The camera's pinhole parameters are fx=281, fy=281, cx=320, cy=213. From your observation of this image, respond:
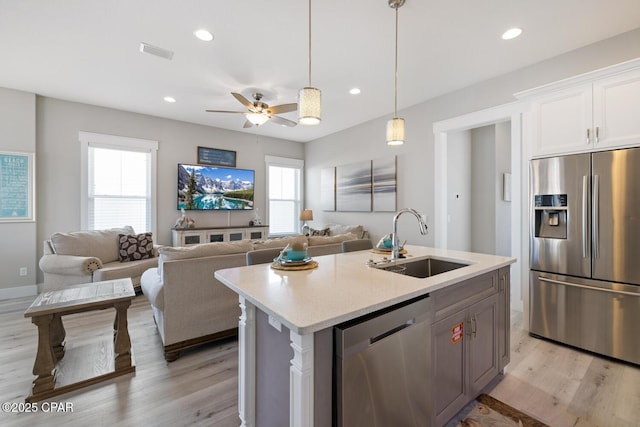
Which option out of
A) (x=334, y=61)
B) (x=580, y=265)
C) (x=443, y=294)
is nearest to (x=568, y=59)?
(x=580, y=265)

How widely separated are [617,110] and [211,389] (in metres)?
3.88

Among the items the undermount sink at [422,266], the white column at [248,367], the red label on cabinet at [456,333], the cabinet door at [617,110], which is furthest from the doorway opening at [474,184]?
the white column at [248,367]

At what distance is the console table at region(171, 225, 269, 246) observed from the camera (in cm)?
509

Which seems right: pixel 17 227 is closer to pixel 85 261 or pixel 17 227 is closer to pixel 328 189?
pixel 85 261

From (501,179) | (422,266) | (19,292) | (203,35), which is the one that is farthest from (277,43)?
(19,292)

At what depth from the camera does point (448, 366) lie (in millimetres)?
1587

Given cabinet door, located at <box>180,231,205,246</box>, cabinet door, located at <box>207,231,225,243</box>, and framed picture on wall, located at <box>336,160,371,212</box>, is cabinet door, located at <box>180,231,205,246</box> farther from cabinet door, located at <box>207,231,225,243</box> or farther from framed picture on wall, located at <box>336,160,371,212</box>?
framed picture on wall, located at <box>336,160,371,212</box>

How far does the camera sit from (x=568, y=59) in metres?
2.94

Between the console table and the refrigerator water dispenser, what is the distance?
4.71m

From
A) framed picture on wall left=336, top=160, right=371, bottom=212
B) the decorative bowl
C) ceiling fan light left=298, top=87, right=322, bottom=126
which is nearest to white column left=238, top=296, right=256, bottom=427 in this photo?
the decorative bowl

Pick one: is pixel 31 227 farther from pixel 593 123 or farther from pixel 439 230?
pixel 593 123

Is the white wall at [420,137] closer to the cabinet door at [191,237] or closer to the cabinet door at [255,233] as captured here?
the cabinet door at [255,233]

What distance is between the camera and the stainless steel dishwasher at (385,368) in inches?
42.1

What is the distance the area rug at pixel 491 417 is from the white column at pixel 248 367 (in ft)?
3.87
